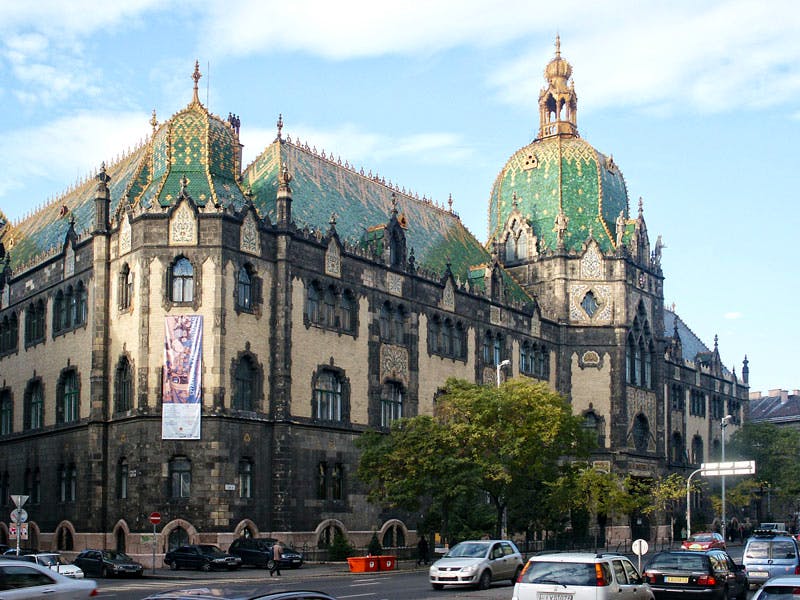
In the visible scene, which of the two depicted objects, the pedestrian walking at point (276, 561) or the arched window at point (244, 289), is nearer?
the pedestrian walking at point (276, 561)

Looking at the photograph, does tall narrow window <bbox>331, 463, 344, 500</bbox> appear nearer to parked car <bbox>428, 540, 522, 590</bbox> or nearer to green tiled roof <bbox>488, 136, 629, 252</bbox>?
parked car <bbox>428, 540, 522, 590</bbox>

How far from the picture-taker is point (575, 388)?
257 feet

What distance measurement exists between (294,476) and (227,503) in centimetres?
446

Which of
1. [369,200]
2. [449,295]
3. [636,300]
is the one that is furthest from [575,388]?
[369,200]

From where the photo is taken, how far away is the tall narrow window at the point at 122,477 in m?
52.2

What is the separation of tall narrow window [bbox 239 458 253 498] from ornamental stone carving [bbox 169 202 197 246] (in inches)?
423

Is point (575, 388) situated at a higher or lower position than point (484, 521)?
higher

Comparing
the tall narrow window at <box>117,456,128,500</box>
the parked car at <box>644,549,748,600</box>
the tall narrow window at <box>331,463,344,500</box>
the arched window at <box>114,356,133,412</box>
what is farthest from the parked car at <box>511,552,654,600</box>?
the tall narrow window at <box>331,463,344,500</box>

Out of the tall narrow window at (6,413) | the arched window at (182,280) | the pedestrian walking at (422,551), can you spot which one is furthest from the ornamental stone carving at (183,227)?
the tall narrow window at (6,413)

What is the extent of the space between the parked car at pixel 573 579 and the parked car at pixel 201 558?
27094 millimetres

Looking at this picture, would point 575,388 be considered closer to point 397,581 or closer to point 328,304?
point 328,304

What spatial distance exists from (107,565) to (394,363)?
890 inches

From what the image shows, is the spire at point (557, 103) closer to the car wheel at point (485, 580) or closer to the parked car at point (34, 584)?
the car wheel at point (485, 580)

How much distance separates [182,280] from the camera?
2077 inches
